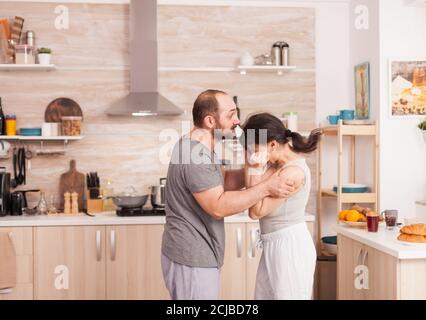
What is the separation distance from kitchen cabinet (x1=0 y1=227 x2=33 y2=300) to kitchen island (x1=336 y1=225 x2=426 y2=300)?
6.90ft

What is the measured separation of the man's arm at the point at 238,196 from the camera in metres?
2.09

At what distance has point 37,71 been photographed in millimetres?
4406

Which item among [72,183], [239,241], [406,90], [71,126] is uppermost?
[406,90]

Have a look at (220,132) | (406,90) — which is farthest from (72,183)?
(406,90)

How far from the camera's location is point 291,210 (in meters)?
2.25

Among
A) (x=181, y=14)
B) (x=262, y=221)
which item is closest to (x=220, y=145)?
(x=181, y=14)

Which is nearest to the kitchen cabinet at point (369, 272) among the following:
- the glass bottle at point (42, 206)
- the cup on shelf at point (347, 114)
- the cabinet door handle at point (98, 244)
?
the cup on shelf at point (347, 114)

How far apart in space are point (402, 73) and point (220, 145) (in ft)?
4.90

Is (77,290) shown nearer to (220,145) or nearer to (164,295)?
(164,295)

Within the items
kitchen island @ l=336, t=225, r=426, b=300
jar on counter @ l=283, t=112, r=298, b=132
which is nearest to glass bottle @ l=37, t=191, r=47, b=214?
jar on counter @ l=283, t=112, r=298, b=132

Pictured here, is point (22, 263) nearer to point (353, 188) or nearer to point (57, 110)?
point (57, 110)

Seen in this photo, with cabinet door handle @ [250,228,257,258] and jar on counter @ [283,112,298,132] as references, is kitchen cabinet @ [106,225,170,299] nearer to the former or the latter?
cabinet door handle @ [250,228,257,258]

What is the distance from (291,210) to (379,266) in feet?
2.47

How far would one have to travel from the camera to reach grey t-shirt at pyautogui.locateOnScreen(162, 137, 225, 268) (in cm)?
213
